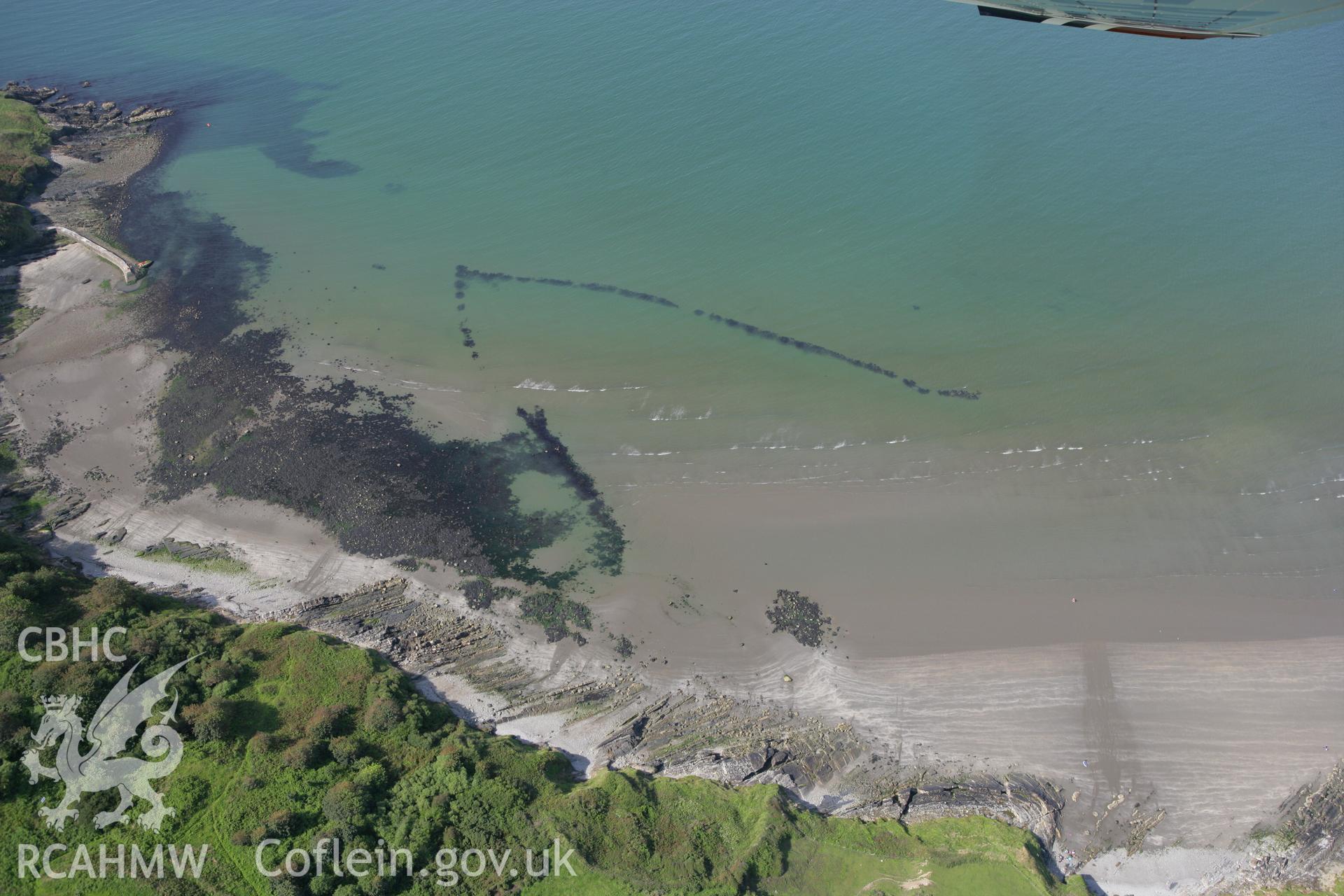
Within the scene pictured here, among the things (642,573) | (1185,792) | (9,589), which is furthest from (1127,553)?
(9,589)

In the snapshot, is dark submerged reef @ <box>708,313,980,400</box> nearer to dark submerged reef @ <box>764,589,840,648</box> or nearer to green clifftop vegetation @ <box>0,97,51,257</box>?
dark submerged reef @ <box>764,589,840,648</box>

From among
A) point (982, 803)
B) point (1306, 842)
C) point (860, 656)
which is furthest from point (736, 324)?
point (1306, 842)

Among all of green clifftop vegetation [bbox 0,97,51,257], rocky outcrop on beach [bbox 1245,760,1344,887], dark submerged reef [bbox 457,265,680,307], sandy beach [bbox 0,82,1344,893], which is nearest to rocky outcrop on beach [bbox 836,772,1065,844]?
sandy beach [bbox 0,82,1344,893]

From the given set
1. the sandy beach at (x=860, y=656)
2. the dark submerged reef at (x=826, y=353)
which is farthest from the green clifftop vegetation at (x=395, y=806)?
the dark submerged reef at (x=826, y=353)

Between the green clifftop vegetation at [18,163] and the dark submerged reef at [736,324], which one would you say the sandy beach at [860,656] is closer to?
the dark submerged reef at [736,324]

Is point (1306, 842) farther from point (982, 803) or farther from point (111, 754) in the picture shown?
point (111, 754)

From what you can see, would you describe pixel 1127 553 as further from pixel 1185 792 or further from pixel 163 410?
pixel 163 410

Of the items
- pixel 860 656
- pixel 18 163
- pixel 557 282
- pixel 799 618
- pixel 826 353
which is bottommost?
pixel 860 656
